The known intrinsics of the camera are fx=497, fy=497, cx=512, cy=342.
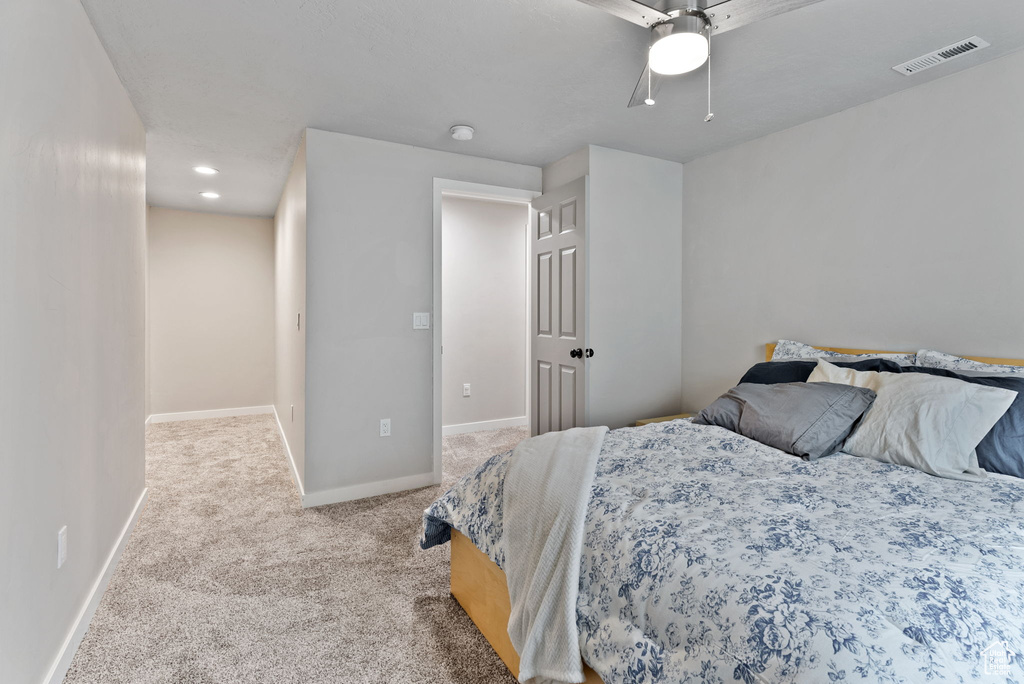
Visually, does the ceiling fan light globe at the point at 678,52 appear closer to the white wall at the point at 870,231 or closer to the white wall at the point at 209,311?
the white wall at the point at 870,231

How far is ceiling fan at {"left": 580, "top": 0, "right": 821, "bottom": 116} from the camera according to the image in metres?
1.61

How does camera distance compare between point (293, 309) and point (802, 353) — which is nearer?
point (802, 353)

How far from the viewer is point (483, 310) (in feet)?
16.2

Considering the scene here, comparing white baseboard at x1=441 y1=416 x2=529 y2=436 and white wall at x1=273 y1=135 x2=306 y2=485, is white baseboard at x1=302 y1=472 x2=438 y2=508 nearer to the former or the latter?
white wall at x1=273 y1=135 x2=306 y2=485

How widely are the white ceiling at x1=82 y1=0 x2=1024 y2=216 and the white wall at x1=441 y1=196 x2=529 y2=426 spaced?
1.50 m

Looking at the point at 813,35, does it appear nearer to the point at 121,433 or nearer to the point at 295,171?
the point at 295,171

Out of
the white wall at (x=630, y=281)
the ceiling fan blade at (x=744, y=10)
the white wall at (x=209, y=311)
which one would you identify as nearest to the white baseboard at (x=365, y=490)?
the white wall at (x=630, y=281)

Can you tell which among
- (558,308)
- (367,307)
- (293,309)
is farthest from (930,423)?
(293,309)

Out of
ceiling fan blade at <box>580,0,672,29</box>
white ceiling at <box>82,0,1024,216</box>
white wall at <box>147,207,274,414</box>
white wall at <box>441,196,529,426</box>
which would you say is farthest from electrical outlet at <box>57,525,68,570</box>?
white wall at <box>147,207,274,414</box>

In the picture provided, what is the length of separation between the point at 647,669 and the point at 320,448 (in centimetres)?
251

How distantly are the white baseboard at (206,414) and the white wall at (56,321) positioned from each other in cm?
317

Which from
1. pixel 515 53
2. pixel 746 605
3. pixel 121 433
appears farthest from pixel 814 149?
pixel 121 433

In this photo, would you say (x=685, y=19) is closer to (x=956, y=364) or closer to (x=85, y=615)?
(x=956, y=364)

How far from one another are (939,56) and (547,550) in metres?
2.66
